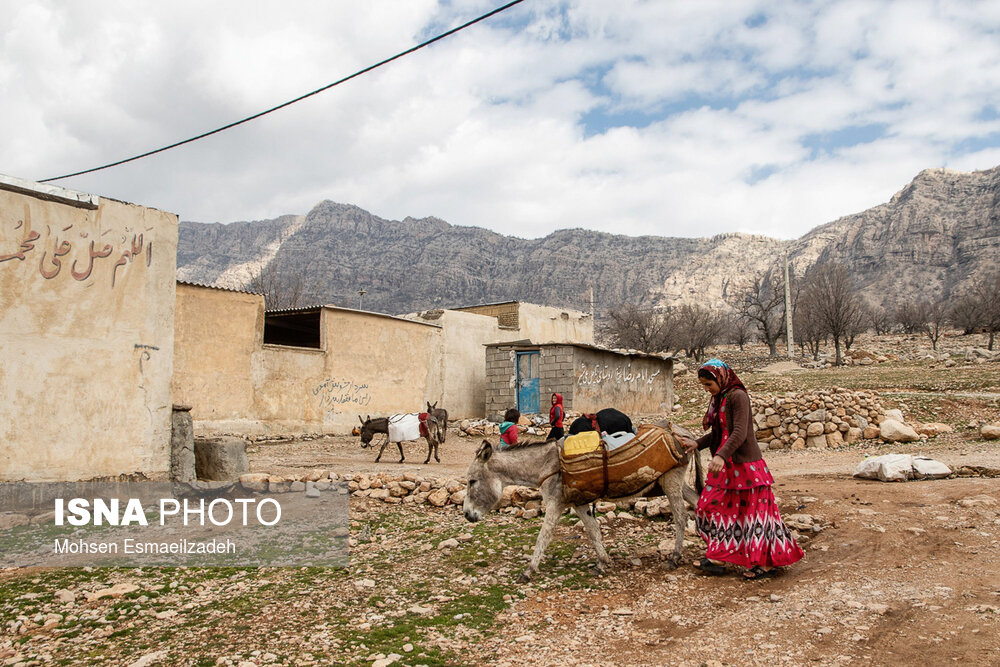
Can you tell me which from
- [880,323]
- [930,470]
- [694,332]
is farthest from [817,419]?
[880,323]

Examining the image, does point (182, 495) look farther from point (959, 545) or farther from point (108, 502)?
point (959, 545)

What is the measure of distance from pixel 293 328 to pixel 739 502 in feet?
69.2

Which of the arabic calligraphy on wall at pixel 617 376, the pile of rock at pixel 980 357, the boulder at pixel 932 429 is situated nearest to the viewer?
the boulder at pixel 932 429

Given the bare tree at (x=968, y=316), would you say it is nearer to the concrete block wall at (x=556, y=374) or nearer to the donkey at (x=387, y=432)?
the concrete block wall at (x=556, y=374)

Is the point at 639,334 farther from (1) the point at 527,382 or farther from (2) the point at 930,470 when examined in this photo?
(2) the point at 930,470

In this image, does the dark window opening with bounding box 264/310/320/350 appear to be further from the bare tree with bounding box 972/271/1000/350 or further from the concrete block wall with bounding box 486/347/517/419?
the bare tree with bounding box 972/271/1000/350

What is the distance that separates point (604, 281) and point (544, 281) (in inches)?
413

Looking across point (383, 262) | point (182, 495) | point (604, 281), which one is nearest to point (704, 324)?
point (182, 495)

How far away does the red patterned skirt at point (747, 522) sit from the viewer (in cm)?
472

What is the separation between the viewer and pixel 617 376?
24031 mm

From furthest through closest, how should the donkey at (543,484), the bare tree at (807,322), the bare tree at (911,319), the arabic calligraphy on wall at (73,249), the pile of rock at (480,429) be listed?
the bare tree at (911,319) → the bare tree at (807,322) → the pile of rock at (480,429) → the arabic calligraphy on wall at (73,249) → the donkey at (543,484)

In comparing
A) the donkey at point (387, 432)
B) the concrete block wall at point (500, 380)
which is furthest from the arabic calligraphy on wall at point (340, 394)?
the donkey at point (387, 432)

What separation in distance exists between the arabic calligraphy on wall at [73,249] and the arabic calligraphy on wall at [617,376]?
15.2 m

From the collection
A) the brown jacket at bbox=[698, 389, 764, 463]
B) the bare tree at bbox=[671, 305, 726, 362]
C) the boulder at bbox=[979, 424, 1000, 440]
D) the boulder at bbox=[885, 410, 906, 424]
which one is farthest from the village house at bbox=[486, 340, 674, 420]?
the bare tree at bbox=[671, 305, 726, 362]
